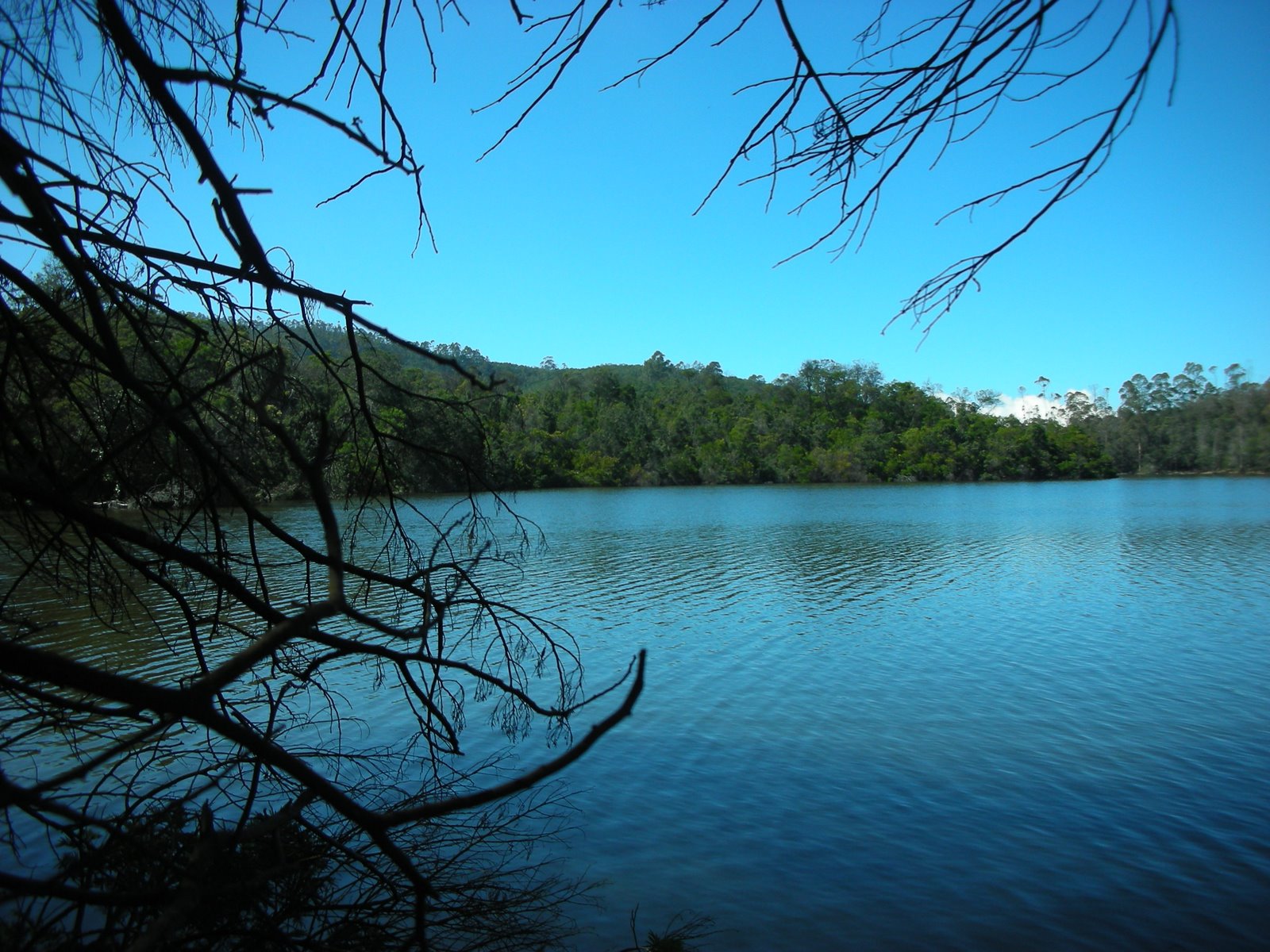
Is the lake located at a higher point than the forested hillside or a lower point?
lower

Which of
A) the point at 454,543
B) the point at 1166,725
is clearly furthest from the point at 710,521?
the point at 454,543

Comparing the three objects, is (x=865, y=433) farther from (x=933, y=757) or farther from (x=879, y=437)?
(x=933, y=757)

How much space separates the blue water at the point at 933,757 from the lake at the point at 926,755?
3 centimetres

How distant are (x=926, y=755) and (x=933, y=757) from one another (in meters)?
0.05

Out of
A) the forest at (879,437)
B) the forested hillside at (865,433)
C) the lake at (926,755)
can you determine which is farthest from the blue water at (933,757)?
the forest at (879,437)

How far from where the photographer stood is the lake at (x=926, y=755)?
5207 millimetres

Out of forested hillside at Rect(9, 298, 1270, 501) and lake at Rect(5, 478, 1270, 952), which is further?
forested hillside at Rect(9, 298, 1270, 501)

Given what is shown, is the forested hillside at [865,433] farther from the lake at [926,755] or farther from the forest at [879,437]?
the lake at [926,755]

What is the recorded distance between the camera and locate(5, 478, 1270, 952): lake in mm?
5207

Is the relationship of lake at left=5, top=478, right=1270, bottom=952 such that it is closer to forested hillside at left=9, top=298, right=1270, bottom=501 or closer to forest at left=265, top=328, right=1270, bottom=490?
forested hillside at left=9, top=298, right=1270, bottom=501

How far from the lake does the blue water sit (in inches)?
1.0

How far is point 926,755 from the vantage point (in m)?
7.68

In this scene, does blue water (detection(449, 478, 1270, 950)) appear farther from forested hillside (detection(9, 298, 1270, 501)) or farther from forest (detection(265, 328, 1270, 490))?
forest (detection(265, 328, 1270, 490))

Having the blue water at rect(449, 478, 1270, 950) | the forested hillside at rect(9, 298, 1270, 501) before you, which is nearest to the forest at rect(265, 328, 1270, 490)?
the forested hillside at rect(9, 298, 1270, 501)
